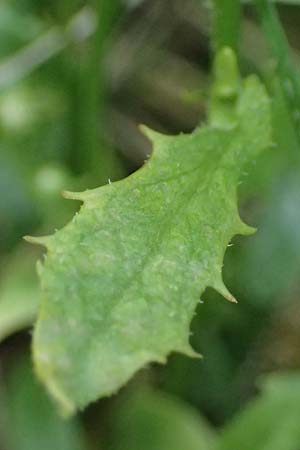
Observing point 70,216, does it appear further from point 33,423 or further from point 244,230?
point 244,230

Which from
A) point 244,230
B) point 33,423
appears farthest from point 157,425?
point 244,230

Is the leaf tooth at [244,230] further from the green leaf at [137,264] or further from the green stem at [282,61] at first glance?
the green stem at [282,61]

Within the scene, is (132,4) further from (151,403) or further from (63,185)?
(151,403)

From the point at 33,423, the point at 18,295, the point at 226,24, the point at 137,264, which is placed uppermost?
the point at 226,24

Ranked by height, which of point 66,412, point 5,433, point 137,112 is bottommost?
point 5,433

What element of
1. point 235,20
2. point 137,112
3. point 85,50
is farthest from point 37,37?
point 235,20
